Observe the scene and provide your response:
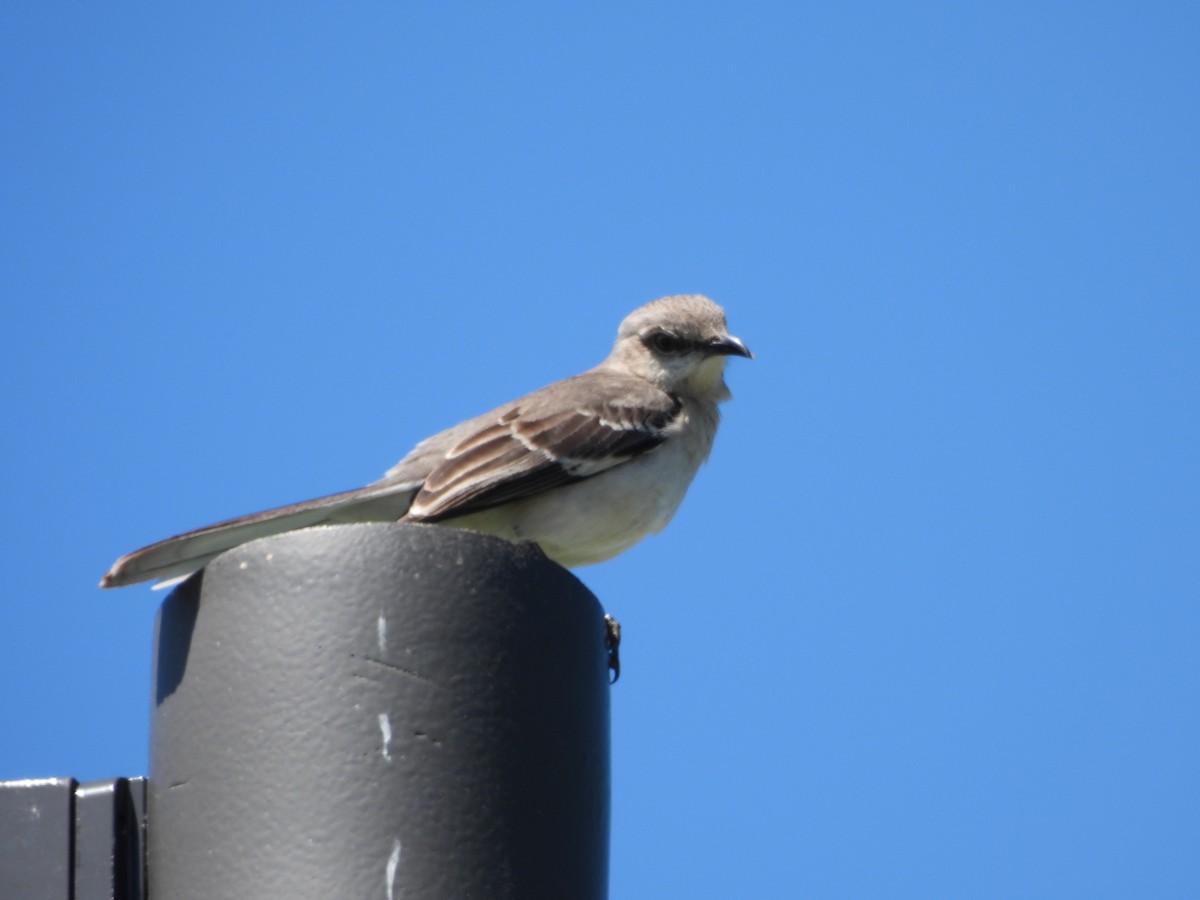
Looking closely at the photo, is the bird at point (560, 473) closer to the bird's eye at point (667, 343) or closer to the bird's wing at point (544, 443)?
the bird's wing at point (544, 443)

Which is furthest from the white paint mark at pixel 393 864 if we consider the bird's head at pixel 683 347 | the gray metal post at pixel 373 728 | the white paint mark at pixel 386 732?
the bird's head at pixel 683 347

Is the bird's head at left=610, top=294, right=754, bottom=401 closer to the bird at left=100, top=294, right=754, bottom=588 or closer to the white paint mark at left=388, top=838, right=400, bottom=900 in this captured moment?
the bird at left=100, top=294, right=754, bottom=588

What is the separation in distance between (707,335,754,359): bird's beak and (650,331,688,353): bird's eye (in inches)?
7.9

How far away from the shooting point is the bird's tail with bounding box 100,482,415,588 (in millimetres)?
5316

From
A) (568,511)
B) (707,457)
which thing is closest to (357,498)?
(568,511)

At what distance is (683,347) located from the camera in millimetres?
9539

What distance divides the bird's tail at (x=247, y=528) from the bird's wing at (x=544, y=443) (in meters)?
0.18

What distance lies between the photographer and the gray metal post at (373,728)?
377cm

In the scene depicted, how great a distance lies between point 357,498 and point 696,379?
300cm

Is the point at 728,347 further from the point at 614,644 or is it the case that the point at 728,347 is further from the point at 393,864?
the point at 393,864

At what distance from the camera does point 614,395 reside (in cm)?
859

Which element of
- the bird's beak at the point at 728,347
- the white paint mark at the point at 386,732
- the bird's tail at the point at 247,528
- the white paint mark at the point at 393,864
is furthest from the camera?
the bird's beak at the point at 728,347

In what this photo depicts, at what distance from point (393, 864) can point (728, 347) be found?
607 cm

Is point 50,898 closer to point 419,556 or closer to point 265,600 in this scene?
point 265,600
